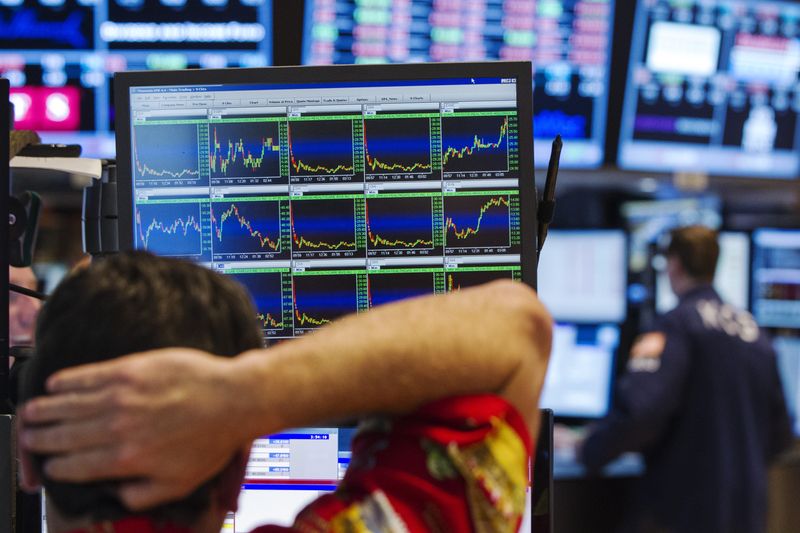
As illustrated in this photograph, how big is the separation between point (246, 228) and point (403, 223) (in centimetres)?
23

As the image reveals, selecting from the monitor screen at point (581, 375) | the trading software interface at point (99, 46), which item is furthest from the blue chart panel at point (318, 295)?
the monitor screen at point (581, 375)

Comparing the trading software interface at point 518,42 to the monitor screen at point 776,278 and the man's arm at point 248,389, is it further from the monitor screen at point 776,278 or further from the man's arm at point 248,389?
the man's arm at point 248,389

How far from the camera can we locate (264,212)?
1.52 meters

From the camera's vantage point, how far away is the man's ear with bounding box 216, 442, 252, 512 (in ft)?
2.66

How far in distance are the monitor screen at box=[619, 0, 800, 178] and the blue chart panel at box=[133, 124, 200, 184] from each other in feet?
7.22

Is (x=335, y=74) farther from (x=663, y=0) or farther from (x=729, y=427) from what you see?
(x=729, y=427)

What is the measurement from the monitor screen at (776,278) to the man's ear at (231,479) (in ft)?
13.9

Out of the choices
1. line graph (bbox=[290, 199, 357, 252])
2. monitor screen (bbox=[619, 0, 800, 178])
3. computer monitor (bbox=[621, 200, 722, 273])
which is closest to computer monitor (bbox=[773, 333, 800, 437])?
computer monitor (bbox=[621, 200, 722, 273])

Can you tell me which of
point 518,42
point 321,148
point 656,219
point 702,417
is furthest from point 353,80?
point 656,219

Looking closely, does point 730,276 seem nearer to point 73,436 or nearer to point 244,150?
point 244,150

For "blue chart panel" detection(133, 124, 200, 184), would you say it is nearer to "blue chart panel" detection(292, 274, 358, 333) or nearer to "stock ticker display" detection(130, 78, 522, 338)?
"stock ticker display" detection(130, 78, 522, 338)

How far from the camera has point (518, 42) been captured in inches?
131

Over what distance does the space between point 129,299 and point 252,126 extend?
789mm

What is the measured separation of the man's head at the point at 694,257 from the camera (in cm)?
406
